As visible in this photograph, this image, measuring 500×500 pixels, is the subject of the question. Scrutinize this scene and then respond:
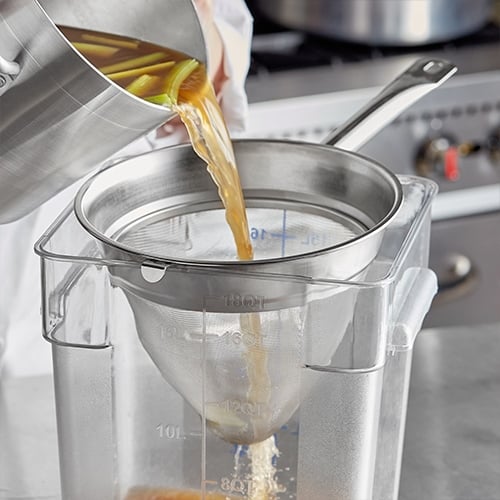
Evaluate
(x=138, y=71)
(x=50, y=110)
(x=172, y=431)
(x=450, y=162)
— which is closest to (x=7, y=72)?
(x=50, y=110)

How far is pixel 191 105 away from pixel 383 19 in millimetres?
967

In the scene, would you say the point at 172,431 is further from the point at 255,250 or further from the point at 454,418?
the point at 454,418

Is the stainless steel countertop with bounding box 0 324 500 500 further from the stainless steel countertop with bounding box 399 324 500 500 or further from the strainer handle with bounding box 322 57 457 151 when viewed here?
the strainer handle with bounding box 322 57 457 151

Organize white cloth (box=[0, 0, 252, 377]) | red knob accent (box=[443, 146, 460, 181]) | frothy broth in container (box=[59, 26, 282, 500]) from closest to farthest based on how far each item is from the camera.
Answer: frothy broth in container (box=[59, 26, 282, 500]) < white cloth (box=[0, 0, 252, 377]) < red knob accent (box=[443, 146, 460, 181])

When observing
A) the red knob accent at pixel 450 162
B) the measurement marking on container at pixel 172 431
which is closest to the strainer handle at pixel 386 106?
the measurement marking on container at pixel 172 431

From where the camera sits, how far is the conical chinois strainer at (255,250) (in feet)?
2.04

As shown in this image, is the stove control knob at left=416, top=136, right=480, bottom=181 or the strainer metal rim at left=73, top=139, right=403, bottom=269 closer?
the strainer metal rim at left=73, top=139, right=403, bottom=269

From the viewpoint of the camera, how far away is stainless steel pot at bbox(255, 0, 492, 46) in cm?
166

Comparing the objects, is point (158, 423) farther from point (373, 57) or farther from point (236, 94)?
point (373, 57)

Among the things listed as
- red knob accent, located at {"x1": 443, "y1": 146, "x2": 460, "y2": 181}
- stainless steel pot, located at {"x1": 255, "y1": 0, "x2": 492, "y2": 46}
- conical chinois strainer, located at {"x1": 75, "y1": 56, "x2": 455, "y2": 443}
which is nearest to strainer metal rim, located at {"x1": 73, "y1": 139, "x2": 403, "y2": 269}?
conical chinois strainer, located at {"x1": 75, "y1": 56, "x2": 455, "y2": 443}

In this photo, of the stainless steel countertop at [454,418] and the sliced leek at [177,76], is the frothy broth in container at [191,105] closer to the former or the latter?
the sliced leek at [177,76]

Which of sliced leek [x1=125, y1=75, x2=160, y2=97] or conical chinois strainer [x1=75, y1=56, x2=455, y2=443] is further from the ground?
sliced leek [x1=125, y1=75, x2=160, y2=97]

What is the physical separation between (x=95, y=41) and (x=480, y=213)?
98cm

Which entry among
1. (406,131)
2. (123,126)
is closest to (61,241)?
(123,126)
